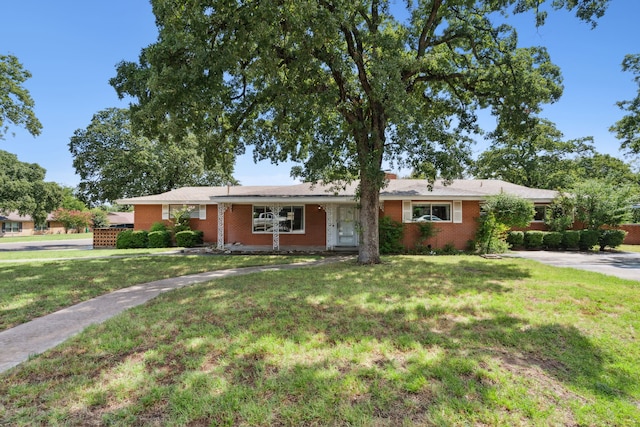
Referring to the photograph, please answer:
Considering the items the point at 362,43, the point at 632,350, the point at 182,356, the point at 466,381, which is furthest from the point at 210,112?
the point at 632,350

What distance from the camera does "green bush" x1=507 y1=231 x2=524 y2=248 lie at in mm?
17844

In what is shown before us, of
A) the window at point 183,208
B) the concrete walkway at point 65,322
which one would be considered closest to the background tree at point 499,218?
the concrete walkway at point 65,322

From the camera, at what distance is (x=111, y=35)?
38.2 ft

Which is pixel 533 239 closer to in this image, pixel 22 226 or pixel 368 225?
pixel 368 225

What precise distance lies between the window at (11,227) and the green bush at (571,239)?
7008 cm

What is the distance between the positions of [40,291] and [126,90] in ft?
19.1

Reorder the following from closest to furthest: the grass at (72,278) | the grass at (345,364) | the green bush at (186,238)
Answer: the grass at (345,364), the grass at (72,278), the green bush at (186,238)

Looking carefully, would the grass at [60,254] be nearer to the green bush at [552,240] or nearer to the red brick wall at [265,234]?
the red brick wall at [265,234]

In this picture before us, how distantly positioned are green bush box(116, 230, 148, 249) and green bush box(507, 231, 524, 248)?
2073 centimetres

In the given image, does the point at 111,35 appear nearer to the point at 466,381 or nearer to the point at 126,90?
Answer: the point at 126,90

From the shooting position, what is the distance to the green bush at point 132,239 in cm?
1903

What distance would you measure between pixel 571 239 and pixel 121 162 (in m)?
35.5

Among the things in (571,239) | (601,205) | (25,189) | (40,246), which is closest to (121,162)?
(40,246)

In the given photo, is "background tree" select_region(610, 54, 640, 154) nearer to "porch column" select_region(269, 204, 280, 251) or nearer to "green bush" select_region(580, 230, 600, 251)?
"green bush" select_region(580, 230, 600, 251)
